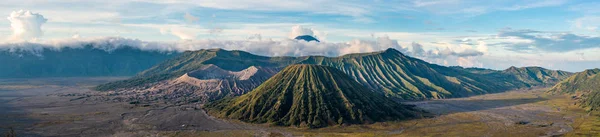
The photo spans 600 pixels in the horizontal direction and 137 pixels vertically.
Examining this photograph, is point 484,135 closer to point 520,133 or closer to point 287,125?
point 520,133

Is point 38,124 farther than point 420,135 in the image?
Yes

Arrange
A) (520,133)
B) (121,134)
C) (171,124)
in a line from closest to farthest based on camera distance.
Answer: (121,134)
(520,133)
(171,124)

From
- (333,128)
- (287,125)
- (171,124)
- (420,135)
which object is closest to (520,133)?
(420,135)

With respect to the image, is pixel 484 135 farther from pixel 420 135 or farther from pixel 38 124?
pixel 38 124

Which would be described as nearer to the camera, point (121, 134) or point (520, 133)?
point (121, 134)

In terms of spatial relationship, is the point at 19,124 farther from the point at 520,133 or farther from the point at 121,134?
the point at 520,133

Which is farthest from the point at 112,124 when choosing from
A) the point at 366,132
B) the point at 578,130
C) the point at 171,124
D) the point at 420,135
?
the point at 578,130

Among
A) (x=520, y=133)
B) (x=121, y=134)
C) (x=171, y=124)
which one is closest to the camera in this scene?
(x=121, y=134)
